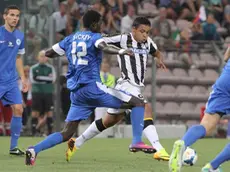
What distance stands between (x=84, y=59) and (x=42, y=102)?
31.8 feet

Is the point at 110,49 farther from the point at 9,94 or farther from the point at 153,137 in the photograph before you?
the point at 9,94

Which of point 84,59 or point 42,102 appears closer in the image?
point 84,59

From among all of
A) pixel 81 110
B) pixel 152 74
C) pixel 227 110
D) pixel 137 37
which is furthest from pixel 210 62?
pixel 227 110

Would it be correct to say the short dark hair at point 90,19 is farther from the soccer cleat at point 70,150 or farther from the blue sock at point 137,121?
the soccer cleat at point 70,150

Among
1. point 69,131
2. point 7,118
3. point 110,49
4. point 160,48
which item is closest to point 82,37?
point 110,49

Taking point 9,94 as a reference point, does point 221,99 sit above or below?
above

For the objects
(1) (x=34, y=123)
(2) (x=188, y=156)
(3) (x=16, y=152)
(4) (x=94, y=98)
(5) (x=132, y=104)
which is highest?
(4) (x=94, y=98)

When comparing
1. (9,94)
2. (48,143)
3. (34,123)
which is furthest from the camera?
(34,123)

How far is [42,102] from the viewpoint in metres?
20.9

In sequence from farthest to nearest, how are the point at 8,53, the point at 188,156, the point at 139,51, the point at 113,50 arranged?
the point at 8,53 → the point at 139,51 → the point at 113,50 → the point at 188,156

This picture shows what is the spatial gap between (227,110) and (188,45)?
14218mm

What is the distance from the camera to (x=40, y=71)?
67.6 feet

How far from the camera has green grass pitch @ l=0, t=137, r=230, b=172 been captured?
415 inches

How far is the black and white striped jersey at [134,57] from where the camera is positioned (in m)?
12.7
